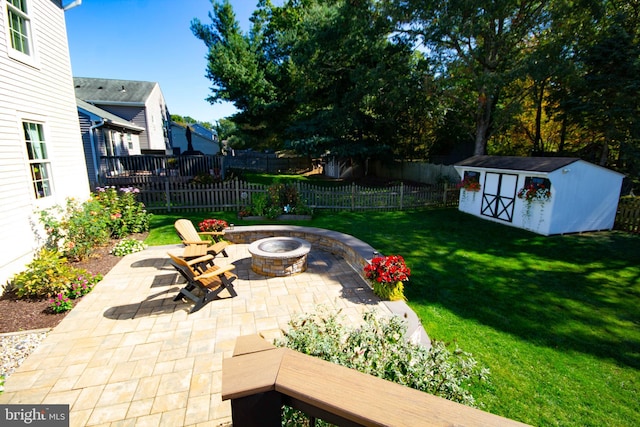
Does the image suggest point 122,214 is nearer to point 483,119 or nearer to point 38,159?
point 38,159

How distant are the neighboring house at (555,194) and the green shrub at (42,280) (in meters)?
13.6

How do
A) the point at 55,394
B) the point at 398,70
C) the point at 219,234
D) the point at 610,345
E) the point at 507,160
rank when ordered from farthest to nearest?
the point at 398,70 → the point at 507,160 → the point at 219,234 → the point at 610,345 → the point at 55,394

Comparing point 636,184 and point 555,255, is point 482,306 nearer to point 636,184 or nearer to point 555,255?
point 555,255

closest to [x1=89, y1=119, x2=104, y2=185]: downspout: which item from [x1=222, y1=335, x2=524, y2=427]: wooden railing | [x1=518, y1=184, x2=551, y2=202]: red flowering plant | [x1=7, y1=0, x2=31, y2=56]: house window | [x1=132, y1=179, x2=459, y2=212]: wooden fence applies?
[x1=132, y1=179, x2=459, y2=212]: wooden fence

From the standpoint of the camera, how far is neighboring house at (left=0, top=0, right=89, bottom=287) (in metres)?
6.12

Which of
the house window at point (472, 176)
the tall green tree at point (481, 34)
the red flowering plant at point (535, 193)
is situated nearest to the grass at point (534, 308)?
the red flowering plant at point (535, 193)

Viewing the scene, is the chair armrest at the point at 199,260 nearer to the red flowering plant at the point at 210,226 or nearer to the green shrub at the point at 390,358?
the red flowering plant at the point at 210,226

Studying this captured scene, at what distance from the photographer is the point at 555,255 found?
8.89m

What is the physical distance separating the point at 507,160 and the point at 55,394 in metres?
14.7

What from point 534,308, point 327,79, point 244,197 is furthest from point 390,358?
point 327,79

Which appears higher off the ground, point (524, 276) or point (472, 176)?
point (472, 176)

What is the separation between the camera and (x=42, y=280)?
224 inches

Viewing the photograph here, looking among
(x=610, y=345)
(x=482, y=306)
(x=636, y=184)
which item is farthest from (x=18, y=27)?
(x=636, y=184)

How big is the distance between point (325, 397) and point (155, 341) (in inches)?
179
